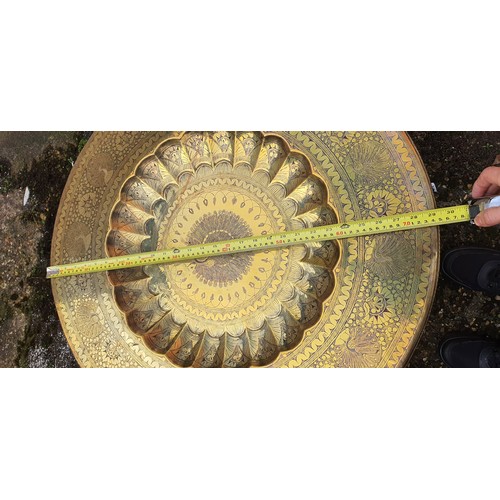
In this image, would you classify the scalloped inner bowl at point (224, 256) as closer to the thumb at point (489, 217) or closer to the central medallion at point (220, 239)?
the central medallion at point (220, 239)

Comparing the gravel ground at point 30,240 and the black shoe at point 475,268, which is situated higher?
the black shoe at point 475,268

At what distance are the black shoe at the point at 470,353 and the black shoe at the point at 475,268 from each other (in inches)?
13.1

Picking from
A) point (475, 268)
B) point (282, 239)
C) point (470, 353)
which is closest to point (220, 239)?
point (282, 239)

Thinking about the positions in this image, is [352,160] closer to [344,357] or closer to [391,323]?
[391,323]

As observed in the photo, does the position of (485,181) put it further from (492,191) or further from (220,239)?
(220,239)

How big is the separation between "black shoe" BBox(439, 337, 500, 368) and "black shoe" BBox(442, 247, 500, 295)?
1.09ft

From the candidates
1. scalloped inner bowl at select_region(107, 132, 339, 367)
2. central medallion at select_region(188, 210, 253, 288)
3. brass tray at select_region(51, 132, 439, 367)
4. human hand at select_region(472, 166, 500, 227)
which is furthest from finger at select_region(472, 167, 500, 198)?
central medallion at select_region(188, 210, 253, 288)

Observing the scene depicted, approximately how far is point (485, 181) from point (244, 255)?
1564mm

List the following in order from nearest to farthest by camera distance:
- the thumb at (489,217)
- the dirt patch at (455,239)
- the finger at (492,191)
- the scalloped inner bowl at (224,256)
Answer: the thumb at (489,217)
the finger at (492,191)
the dirt patch at (455,239)
the scalloped inner bowl at (224,256)

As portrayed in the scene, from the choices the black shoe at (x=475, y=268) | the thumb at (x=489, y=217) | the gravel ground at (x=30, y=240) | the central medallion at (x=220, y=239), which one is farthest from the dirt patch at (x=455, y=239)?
the gravel ground at (x=30, y=240)

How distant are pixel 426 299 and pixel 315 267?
29.3 inches

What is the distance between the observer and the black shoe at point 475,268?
261 centimetres

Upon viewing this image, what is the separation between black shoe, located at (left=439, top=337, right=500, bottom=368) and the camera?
2.58 m

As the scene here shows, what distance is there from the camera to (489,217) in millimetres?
2418
